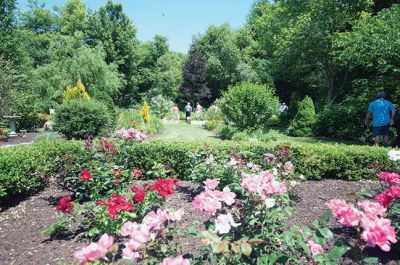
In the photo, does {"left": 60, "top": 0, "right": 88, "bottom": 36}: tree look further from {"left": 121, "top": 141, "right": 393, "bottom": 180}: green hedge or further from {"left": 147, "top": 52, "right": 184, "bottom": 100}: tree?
{"left": 121, "top": 141, "right": 393, "bottom": 180}: green hedge

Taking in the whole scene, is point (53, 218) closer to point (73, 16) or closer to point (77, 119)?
point (77, 119)

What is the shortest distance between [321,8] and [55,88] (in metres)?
21.3

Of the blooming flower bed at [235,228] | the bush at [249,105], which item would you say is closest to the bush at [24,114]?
the bush at [249,105]

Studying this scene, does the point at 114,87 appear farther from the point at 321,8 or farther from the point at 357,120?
the point at 357,120

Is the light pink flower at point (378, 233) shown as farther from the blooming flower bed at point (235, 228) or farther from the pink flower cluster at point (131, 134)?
the pink flower cluster at point (131, 134)

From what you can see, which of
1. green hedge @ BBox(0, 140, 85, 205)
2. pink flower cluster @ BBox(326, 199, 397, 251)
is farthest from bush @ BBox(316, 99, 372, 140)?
pink flower cluster @ BBox(326, 199, 397, 251)

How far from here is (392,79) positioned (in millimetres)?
11258

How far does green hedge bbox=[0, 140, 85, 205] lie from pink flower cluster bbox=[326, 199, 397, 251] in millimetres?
4909

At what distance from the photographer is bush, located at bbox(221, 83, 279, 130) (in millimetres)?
12969

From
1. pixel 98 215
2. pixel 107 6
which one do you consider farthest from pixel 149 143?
pixel 107 6

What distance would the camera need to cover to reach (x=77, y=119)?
1194cm

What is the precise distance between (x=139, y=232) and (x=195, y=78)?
29402 millimetres

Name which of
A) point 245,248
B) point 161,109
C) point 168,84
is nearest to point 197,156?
point 245,248

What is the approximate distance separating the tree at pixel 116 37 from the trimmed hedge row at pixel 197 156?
28790 mm
